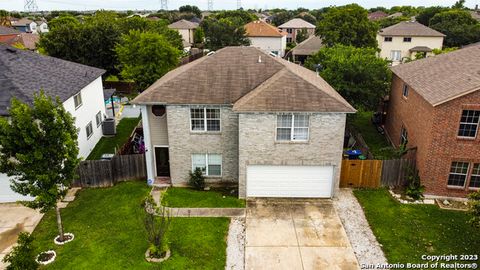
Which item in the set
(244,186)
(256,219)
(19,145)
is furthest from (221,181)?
(19,145)

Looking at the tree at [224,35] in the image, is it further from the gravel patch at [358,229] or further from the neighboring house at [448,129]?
the gravel patch at [358,229]

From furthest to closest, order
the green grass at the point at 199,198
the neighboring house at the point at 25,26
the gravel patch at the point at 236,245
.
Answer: the neighboring house at the point at 25,26 → the green grass at the point at 199,198 → the gravel patch at the point at 236,245

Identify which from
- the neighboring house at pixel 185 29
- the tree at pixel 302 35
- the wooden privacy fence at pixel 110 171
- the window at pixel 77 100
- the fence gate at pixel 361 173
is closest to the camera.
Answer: the fence gate at pixel 361 173

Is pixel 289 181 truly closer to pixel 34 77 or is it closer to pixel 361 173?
pixel 361 173

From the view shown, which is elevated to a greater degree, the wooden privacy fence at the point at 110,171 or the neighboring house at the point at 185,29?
the neighboring house at the point at 185,29

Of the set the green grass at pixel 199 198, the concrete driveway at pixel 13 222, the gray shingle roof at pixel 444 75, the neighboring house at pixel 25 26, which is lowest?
the concrete driveway at pixel 13 222

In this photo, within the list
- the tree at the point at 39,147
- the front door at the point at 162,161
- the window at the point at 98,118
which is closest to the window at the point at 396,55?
the window at the point at 98,118

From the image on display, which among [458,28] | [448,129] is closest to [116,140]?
→ [448,129]

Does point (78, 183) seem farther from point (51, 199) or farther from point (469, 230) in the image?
point (469, 230)

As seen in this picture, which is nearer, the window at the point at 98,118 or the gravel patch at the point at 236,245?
the gravel patch at the point at 236,245
